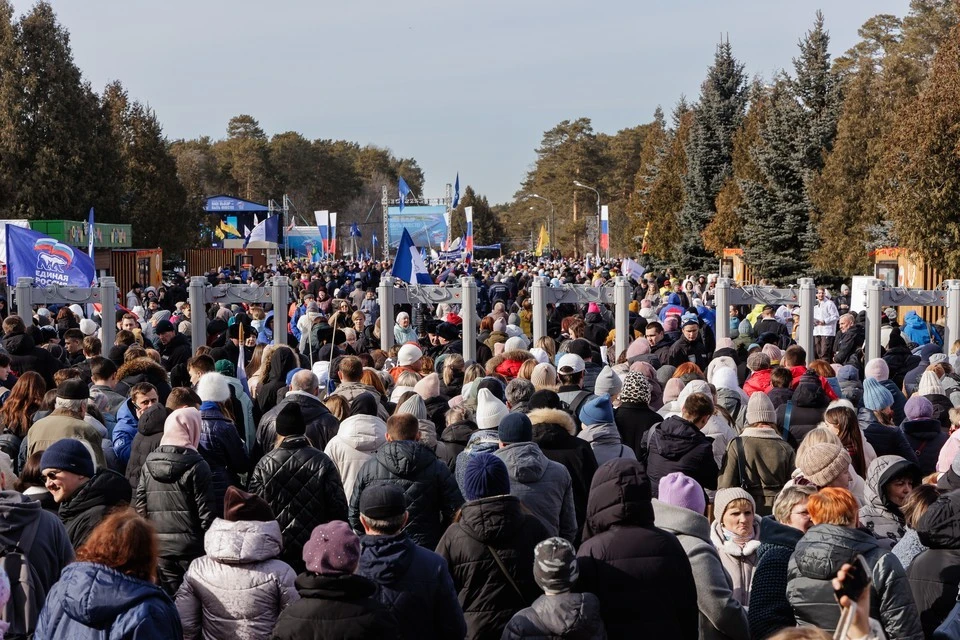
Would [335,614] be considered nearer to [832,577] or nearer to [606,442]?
[832,577]

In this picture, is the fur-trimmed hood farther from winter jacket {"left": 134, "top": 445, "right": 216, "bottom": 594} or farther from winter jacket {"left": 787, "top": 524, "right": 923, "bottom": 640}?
winter jacket {"left": 787, "top": 524, "right": 923, "bottom": 640}

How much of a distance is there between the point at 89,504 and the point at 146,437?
1683 mm

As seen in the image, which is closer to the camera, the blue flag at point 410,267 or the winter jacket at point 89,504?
the winter jacket at point 89,504

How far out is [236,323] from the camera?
17.0 meters

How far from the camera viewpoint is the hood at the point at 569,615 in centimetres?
446

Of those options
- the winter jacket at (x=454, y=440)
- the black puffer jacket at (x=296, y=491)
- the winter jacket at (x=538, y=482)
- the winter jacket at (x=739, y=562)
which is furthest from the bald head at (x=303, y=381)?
the winter jacket at (x=739, y=562)

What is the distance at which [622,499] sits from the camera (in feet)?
15.9

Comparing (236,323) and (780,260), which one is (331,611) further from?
(780,260)

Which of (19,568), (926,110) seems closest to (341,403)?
(19,568)

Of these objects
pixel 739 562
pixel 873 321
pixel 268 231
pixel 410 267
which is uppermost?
pixel 268 231

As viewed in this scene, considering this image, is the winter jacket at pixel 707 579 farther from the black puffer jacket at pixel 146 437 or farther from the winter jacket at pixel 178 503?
the black puffer jacket at pixel 146 437

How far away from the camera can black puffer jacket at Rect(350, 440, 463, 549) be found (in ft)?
20.2

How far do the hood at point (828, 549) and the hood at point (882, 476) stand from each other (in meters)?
1.65

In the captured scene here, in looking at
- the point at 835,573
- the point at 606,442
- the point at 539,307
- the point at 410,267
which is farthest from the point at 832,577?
the point at 410,267
